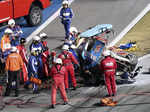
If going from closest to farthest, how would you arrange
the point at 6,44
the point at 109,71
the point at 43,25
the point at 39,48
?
the point at 109,71 < the point at 39,48 < the point at 6,44 < the point at 43,25

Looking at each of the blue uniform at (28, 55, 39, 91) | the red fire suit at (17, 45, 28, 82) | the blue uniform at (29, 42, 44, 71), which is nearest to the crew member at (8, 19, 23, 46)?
the red fire suit at (17, 45, 28, 82)

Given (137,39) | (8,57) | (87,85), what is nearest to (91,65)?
(87,85)

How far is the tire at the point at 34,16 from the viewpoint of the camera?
67.0 feet

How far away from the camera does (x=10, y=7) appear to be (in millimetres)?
18969

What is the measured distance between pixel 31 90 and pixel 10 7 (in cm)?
577

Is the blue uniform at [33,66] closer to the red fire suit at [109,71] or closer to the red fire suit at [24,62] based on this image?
the red fire suit at [24,62]

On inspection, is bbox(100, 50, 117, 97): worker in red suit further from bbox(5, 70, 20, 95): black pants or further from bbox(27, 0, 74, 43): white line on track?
bbox(27, 0, 74, 43): white line on track

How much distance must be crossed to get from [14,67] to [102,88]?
2927 mm

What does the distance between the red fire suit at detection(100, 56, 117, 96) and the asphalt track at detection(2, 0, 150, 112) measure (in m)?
0.34

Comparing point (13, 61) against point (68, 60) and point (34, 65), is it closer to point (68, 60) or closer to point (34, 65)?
point (34, 65)

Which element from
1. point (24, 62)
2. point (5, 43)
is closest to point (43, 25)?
point (5, 43)

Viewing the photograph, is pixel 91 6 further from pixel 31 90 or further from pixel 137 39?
pixel 31 90

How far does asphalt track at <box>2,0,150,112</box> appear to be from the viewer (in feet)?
40.8

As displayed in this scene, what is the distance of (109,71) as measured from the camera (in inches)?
511
